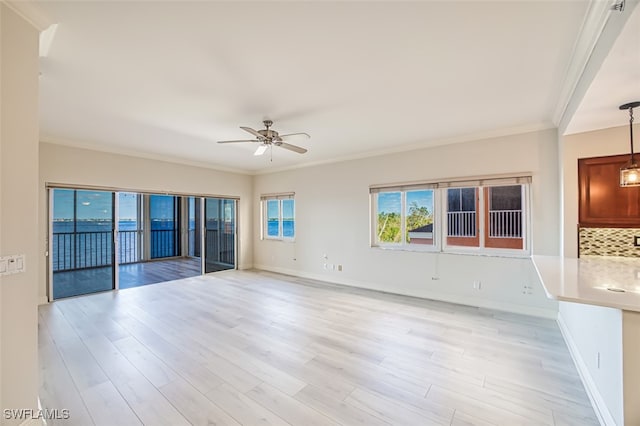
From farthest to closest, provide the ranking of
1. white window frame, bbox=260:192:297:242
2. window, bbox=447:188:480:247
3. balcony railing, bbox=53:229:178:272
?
white window frame, bbox=260:192:297:242 < balcony railing, bbox=53:229:178:272 < window, bbox=447:188:480:247

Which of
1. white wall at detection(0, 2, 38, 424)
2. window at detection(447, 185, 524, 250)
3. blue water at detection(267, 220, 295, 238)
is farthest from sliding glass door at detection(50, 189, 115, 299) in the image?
window at detection(447, 185, 524, 250)

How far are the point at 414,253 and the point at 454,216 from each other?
888 millimetres

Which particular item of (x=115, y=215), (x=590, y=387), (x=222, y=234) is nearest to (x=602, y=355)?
(x=590, y=387)

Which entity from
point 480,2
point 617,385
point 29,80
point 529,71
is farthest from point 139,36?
point 617,385

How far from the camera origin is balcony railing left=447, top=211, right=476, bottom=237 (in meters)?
4.27

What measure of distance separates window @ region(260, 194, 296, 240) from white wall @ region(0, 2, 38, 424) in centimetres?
497

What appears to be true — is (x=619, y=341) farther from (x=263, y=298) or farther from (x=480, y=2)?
(x=263, y=298)

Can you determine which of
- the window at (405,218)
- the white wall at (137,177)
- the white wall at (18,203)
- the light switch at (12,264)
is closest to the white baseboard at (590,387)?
the window at (405,218)

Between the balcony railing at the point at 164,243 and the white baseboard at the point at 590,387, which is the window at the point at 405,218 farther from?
the balcony railing at the point at 164,243

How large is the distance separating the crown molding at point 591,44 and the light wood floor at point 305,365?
240cm

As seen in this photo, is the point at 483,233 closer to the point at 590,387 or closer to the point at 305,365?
the point at 590,387

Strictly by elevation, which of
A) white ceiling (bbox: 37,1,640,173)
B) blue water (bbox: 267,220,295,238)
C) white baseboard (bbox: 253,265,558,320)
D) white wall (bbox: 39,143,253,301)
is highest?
white ceiling (bbox: 37,1,640,173)

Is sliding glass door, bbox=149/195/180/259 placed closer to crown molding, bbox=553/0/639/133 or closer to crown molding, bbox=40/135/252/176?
crown molding, bbox=40/135/252/176

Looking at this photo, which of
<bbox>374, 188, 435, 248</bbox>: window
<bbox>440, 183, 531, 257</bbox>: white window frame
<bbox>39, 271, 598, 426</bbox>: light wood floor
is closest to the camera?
<bbox>39, 271, 598, 426</bbox>: light wood floor
